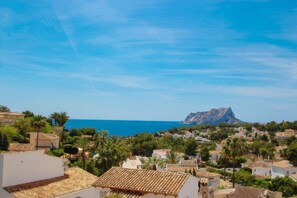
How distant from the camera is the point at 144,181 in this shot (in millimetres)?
28219

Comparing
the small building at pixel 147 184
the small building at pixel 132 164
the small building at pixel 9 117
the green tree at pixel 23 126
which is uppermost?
the small building at pixel 9 117

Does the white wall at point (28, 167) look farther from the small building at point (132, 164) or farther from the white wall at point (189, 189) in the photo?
the small building at point (132, 164)

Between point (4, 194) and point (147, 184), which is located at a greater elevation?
point (147, 184)

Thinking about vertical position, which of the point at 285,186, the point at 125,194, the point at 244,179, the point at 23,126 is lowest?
the point at 285,186

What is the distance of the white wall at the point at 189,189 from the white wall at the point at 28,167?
11.9m

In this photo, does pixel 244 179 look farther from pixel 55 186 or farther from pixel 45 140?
pixel 55 186

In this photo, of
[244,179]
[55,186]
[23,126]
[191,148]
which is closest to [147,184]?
[55,186]

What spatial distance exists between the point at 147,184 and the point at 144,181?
56cm

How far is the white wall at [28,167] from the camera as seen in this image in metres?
27.4

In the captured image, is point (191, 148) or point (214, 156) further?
point (191, 148)

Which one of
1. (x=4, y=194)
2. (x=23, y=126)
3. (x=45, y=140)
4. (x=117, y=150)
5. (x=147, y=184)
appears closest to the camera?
(x=4, y=194)

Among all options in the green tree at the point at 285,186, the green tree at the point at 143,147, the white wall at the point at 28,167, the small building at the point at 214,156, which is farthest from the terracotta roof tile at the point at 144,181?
the small building at the point at 214,156

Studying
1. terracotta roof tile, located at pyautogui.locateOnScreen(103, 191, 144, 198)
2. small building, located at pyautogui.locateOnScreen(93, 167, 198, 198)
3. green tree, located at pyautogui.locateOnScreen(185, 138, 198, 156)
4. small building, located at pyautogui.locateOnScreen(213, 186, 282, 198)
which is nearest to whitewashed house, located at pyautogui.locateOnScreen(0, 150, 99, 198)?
small building, located at pyautogui.locateOnScreen(93, 167, 198, 198)

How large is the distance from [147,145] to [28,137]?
36.0m
